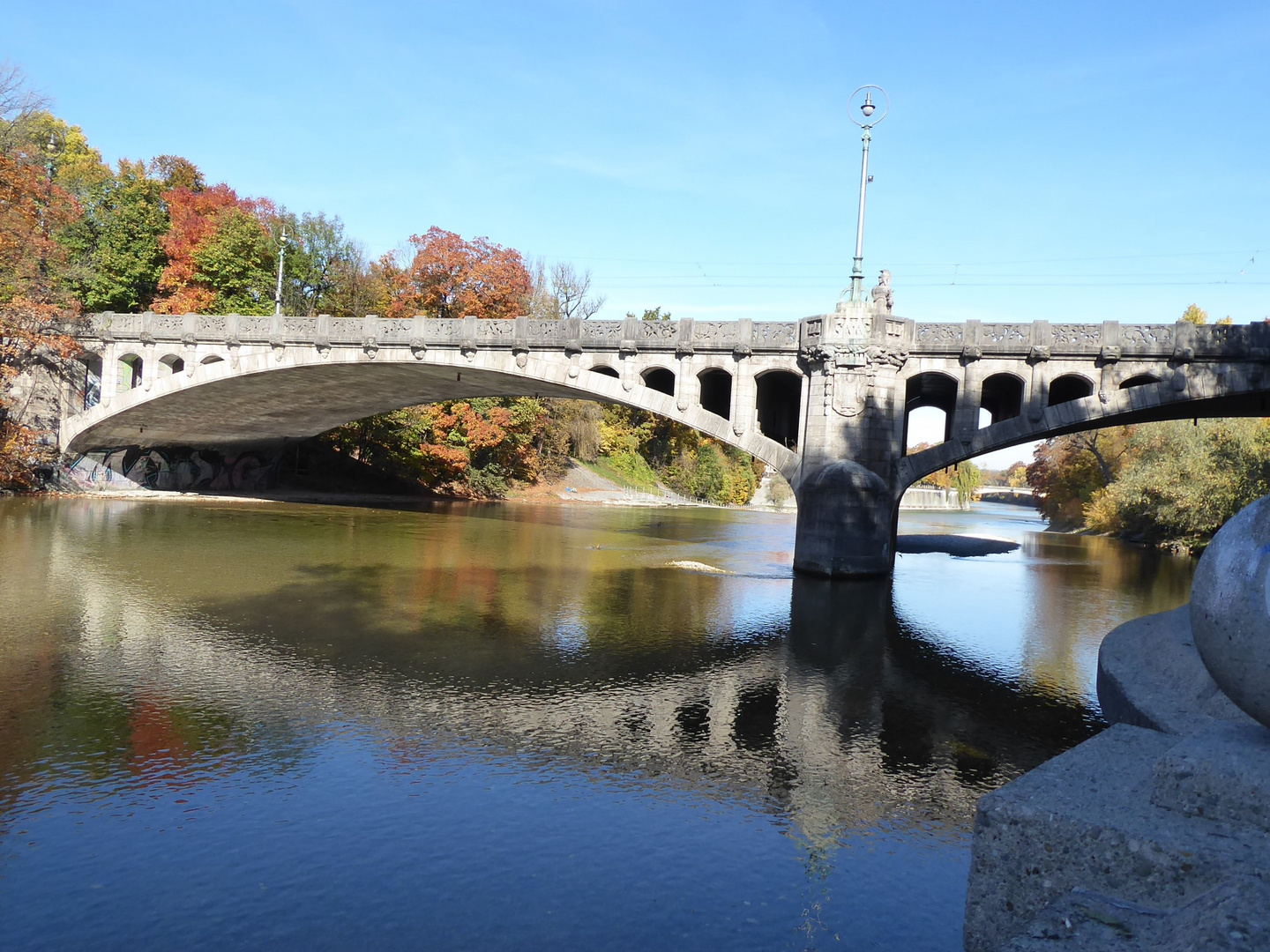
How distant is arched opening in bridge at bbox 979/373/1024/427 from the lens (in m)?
29.6

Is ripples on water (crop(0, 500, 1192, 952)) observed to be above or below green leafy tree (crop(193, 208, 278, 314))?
below

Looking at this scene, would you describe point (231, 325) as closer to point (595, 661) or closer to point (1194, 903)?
point (595, 661)

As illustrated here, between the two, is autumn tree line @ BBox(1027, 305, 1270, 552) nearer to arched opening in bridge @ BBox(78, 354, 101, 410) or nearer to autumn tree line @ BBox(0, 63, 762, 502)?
autumn tree line @ BBox(0, 63, 762, 502)

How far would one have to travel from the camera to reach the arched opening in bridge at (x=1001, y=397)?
2959 cm

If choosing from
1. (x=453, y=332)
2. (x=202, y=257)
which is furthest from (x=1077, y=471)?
(x=202, y=257)

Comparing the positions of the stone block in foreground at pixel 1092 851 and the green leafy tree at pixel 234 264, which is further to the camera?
the green leafy tree at pixel 234 264

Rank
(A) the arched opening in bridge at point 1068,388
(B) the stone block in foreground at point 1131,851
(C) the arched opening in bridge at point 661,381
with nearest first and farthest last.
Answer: (B) the stone block in foreground at point 1131,851 < (A) the arched opening in bridge at point 1068,388 < (C) the arched opening in bridge at point 661,381

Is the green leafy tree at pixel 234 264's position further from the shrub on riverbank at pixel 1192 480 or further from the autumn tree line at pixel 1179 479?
the shrub on riverbank at pixel 1192 480

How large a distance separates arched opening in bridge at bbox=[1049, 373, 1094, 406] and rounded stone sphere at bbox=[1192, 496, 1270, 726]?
22338 mm

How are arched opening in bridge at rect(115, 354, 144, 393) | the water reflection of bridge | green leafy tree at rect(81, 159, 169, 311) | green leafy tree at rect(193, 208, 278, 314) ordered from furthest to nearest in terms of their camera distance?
green leafy tree at rect(193, 208, 278, 314) → green leafy tree at rect(81, 159, 169, 311) → arched opening in bridge at rect(115, 354, 144, 393) → the water reflection of bridge

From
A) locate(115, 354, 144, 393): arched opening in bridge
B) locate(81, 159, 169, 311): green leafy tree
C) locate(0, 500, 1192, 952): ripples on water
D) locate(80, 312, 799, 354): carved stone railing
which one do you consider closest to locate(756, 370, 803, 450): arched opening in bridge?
locate(80, 312, 799, 354): carved stone railing

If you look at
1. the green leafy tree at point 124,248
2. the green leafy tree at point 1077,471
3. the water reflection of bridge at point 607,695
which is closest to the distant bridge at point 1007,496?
the green leafy tree at point 1077,471

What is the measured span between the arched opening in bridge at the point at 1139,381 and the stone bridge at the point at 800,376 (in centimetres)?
20

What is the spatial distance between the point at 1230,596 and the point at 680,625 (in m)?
12.6
